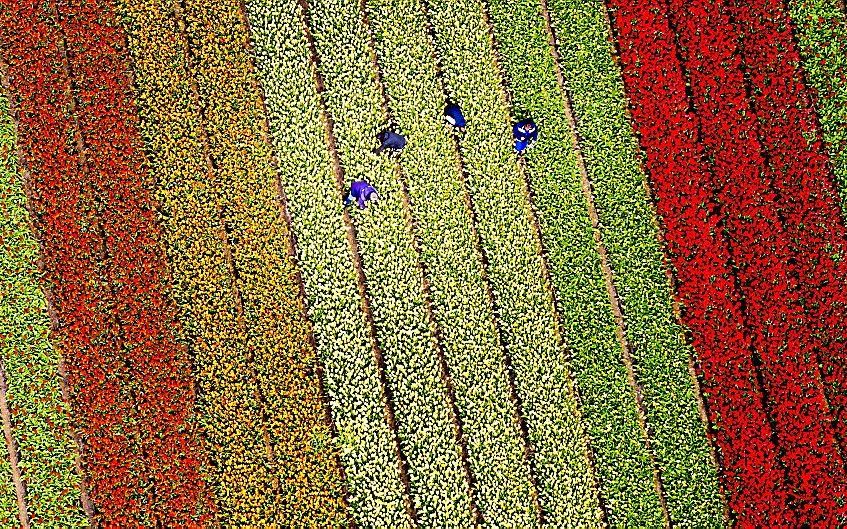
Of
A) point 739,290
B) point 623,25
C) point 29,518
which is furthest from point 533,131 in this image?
point 29,518

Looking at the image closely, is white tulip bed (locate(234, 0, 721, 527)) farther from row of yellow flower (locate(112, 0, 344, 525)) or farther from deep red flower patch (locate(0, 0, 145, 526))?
deep red flower patch (locate(0, 0, 145, 526))

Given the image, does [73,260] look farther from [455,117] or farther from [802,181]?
[802,181]

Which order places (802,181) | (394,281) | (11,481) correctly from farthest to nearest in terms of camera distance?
(802,181), (394,281), (11,481)

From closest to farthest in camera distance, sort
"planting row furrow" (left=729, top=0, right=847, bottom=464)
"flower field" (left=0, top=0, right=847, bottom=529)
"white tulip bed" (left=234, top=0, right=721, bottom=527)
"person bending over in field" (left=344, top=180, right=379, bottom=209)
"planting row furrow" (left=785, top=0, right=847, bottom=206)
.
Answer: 1. "flower field" (left=0, top=0, right=847, bottom=529)
2. "white tulip bed" (left=234, top=0, right=721, bottom=527)
3. "person bending over in field" (left=344, top=180, right=379, bottom=209)
4. "planting row furrow" (left=729, top=0, right=847, bottom=464)
5. "planting row furrow" (left=785, top=0, right=847, bottom=206)

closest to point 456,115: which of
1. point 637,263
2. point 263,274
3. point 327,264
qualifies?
point 327,264

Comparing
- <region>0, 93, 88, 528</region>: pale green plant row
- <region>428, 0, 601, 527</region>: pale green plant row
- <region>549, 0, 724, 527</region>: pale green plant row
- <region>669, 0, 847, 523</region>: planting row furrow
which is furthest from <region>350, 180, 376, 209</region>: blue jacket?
<region>669, 0, 847, 523</region>: planting row furrow

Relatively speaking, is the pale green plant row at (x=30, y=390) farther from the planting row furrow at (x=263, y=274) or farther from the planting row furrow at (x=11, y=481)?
the planting row furrow at (x=263, y=274)

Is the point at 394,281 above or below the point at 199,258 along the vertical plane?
below
